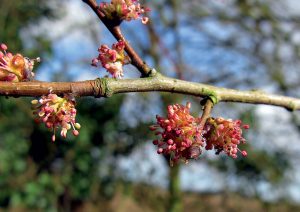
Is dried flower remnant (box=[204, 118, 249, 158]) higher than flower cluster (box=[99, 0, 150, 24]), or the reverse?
flower cluster (box=[99, 0, 150, 24])

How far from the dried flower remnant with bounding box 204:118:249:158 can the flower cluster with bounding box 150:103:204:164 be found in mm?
45

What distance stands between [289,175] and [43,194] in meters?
3.13

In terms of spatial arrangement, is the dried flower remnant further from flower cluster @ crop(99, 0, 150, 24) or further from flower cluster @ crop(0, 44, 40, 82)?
flower cluster @ crop(0, 44, 40, 82)

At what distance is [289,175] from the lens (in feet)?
21.1

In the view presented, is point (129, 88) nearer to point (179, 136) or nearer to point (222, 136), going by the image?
point (179, 136)

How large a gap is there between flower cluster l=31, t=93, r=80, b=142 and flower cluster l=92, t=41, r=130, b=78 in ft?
0.47

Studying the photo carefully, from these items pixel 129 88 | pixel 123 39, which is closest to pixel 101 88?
pixel 129 88

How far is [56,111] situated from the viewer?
1131 millimetres

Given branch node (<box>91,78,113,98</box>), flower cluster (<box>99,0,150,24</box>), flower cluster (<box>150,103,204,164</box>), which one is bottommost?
flower cluster (<box>150,103,204,164</box>)

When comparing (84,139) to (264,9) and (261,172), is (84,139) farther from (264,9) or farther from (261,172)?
(264,9)

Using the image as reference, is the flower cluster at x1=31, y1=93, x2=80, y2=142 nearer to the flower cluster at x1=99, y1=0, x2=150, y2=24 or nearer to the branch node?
the branch node

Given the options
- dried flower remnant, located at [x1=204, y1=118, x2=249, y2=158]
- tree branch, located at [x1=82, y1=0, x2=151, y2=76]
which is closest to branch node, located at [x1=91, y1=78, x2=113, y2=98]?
tree branch, located at [x1=82, y1=0, x2=151, y2=76]

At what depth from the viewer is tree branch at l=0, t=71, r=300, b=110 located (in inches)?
41.2

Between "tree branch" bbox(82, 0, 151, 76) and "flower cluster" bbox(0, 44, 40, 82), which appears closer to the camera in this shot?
"flower cluster" bbox(0, 44, 40, 82)
